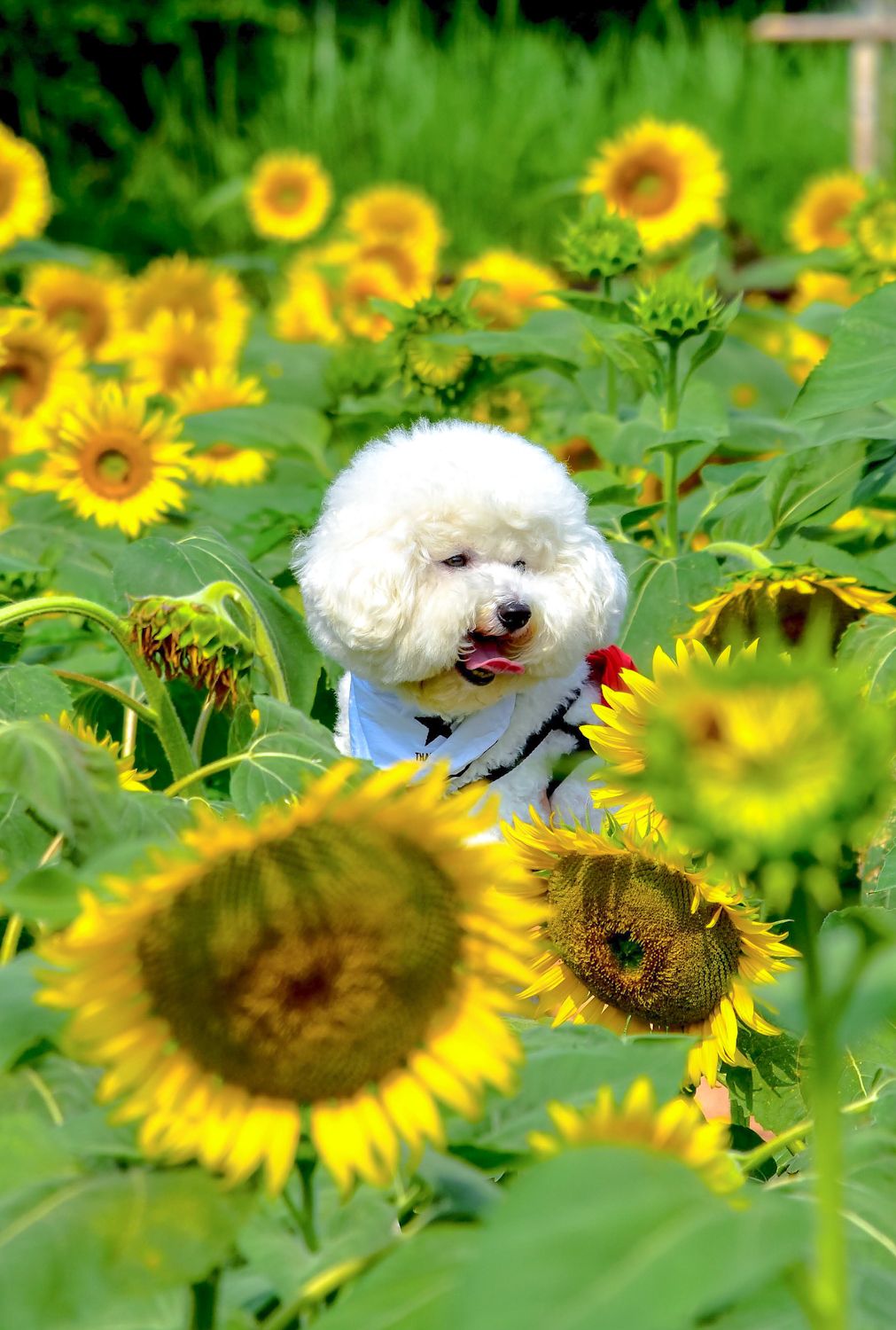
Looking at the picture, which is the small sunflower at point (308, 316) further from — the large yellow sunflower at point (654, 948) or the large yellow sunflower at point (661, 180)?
the large yellow sunflower at point (654, 948)

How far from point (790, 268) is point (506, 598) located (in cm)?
190

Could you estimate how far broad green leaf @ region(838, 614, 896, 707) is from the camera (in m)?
1.30

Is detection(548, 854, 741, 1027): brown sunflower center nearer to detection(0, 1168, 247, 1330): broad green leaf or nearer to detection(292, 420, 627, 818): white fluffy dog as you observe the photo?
detection(292, 420, 627, 818): white fluffy dog

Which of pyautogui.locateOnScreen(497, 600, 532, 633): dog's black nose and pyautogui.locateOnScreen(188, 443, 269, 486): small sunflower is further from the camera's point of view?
pyautogui.locateOnScreen(188, 443, 269, 486): small sunflower

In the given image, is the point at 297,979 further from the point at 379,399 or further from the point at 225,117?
the point at 225,117

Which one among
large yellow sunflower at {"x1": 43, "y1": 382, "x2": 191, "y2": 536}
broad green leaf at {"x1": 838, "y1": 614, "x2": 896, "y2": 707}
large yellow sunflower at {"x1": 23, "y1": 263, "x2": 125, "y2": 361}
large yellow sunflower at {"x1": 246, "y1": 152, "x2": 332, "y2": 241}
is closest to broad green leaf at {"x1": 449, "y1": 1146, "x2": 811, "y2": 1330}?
broad green leaf at {"x1": 838, "y1": 614, "x2": 896, "y2": 707}

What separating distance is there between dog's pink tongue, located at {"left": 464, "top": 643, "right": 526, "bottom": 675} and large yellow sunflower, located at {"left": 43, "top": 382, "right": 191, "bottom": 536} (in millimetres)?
645

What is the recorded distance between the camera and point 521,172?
18.2ft

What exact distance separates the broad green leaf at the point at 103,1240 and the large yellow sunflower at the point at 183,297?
2348 millimetres

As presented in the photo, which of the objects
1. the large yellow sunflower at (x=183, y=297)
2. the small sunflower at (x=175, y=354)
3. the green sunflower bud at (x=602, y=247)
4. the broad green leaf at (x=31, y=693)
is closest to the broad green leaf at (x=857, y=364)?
the green sunflower bud at (x=602, y=247)

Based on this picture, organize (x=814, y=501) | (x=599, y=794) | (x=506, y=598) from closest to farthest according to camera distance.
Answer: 1. (x=599, y=794)
2. (x=506, y=598)
3. (x=814, y=501)

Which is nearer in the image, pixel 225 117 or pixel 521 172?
pixel 521 172

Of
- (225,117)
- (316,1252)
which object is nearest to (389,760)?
(316,1252)

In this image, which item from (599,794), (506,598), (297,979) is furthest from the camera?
(506,598)
